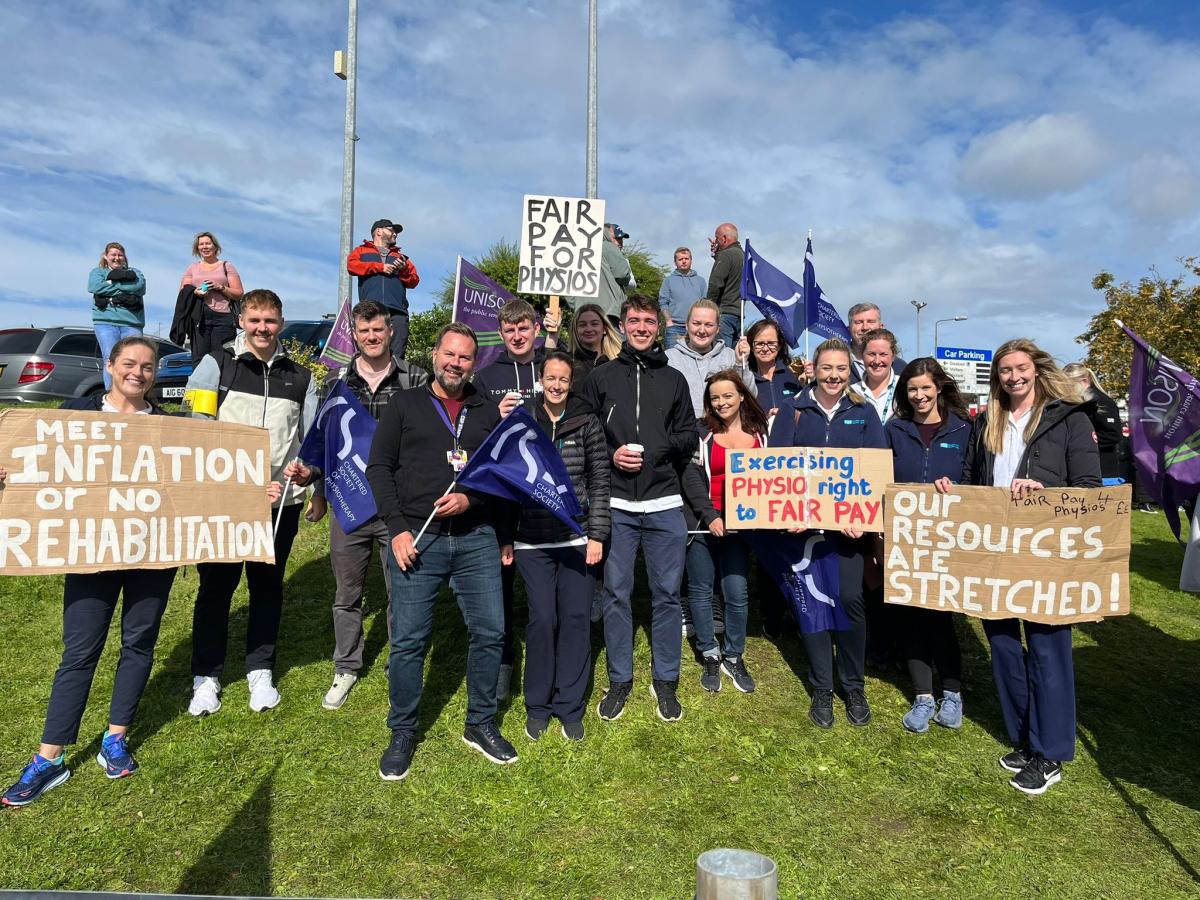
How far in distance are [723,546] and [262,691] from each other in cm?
341

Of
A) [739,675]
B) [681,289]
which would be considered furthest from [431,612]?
[681,289]

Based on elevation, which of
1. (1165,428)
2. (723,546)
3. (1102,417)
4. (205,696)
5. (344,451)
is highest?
(1102,417)

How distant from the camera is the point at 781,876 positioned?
3672 millimetres

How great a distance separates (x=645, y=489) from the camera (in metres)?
5.04

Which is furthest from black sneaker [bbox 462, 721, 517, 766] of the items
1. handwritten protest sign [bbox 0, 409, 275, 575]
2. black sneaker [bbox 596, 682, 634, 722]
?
handwritten protest sign [bbox 0, 409, 275, 575]

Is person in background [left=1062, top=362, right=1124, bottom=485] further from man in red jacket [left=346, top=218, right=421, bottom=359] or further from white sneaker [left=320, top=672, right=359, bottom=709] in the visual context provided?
man in red jacket [left=346, top=218, right=421, bottom=359]

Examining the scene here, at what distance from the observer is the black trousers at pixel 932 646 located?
17.4 ft

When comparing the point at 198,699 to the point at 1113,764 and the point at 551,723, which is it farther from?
the point at 1113,764

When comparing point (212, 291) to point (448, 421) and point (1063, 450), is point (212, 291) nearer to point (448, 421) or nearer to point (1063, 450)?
point (448, 421)

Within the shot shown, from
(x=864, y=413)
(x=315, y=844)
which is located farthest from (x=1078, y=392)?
(x=315, y=844)

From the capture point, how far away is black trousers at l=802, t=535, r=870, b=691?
5148mm

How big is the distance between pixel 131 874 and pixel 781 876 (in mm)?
3096

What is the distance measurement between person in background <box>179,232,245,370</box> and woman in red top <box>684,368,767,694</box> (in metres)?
6.01

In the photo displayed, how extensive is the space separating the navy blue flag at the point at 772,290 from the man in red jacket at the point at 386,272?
3870 mm
